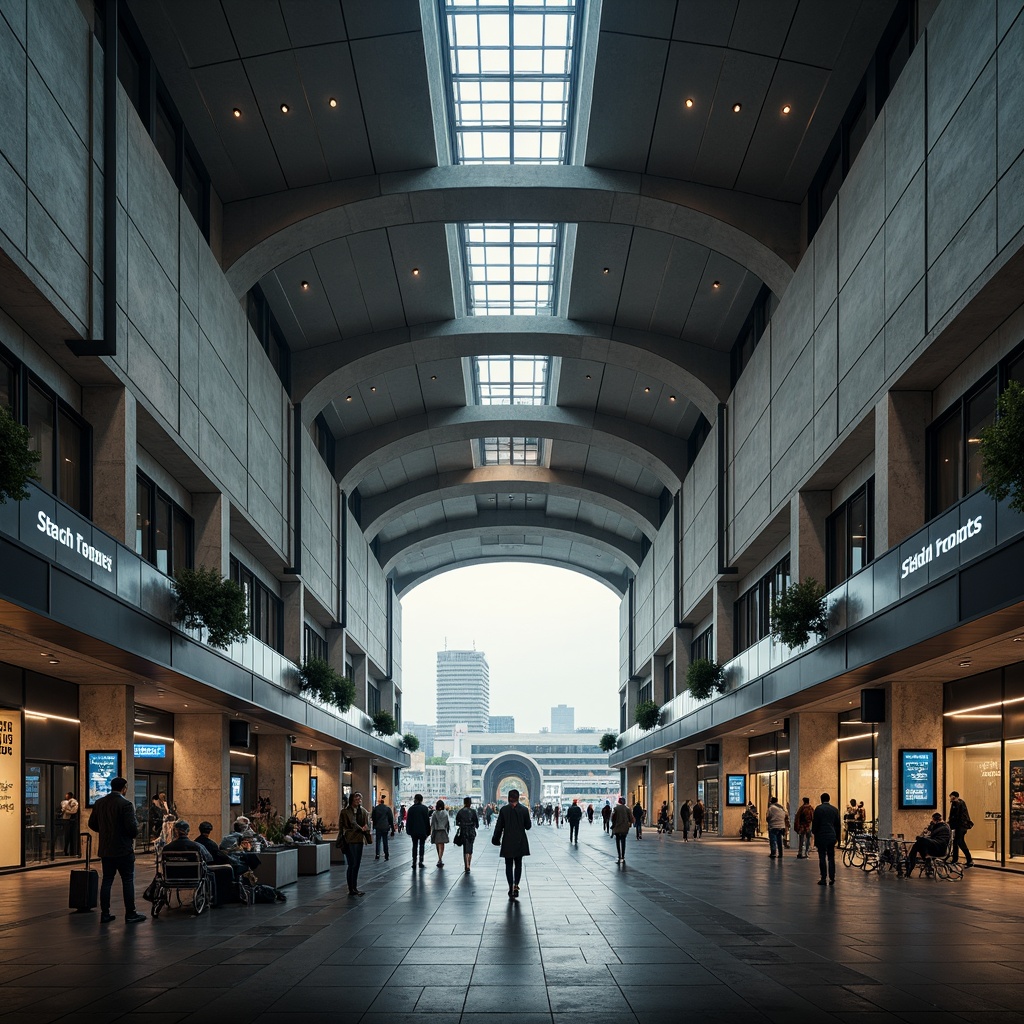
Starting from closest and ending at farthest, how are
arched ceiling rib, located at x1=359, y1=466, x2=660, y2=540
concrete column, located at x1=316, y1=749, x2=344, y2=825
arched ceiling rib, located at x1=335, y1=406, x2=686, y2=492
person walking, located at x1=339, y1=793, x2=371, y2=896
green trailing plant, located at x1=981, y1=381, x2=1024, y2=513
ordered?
1. green trailing plant, located at x1=981, y1=381, x2=1024, y2=513
2. person walking, located at x1=339, y1=793, x2=371, y2=896
3. arched ceiling rib, located at x1=335, y1=406, x2=686, y2=492
4. concrete column, located at x1=316, y1=749, x2=344, y2=825
5. arched ceiling rib, located at x1=359, y1=466, x2=660, y2=540

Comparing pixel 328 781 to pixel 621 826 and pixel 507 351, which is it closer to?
pixel 507 351

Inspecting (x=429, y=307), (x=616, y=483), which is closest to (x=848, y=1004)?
(x=429, y=307)

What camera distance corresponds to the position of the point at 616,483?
49.2m

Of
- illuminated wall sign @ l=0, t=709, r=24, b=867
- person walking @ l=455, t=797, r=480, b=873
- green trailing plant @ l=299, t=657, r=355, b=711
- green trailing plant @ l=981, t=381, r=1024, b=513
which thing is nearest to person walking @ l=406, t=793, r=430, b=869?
person walking @ l=455, t=797, r=480, b=873

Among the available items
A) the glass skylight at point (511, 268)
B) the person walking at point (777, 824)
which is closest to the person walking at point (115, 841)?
the person walking at point (777, 824)

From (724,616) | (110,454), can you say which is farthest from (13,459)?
(724,616)

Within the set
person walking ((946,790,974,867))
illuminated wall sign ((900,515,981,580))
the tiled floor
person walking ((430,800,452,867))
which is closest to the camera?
the tiled floor

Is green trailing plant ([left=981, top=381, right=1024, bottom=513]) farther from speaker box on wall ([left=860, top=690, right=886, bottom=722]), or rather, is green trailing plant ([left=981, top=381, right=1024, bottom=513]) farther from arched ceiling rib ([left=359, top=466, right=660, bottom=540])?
arched ceiling rib ([left=359, top=466, right=660, bottom=540])

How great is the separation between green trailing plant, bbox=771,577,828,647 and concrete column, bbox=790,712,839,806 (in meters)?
5.93

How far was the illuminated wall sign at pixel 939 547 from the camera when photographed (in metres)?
14.4

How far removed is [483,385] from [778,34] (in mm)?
Answer: 22370

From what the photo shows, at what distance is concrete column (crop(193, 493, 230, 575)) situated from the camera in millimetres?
24047

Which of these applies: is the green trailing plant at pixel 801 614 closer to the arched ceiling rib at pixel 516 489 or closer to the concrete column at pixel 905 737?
the concrete column at pixel 905 737

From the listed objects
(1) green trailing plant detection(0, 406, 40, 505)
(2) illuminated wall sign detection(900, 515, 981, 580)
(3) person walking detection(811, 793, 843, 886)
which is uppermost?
(1) green trailing plant detection(0, 406, 40, 505)
